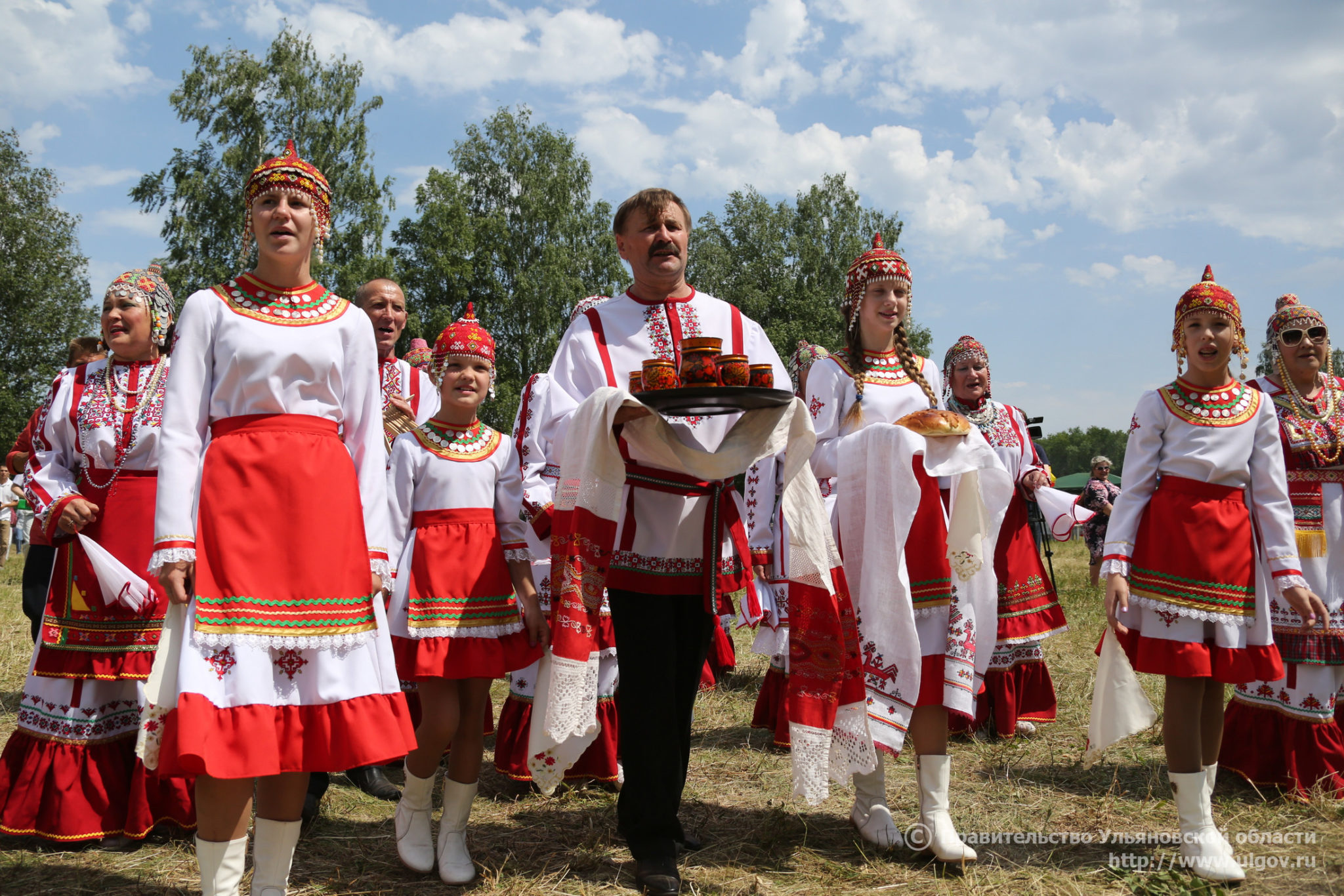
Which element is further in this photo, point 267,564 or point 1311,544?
point 1311,544

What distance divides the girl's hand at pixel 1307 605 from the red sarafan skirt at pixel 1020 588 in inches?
80.1

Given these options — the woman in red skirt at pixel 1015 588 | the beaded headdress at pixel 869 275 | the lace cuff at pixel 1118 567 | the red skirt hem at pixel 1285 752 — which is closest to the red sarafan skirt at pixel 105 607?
the beaded headdress at pixel 869 275

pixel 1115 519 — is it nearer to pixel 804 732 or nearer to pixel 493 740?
pixel 804 732

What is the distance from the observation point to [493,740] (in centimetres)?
560

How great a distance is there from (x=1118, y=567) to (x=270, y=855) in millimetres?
3104

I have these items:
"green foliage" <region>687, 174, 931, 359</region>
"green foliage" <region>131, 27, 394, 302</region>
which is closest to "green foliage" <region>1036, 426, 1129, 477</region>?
"green foliage" <region>687, 174, 931, 359</region>

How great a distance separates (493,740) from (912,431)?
349 cm

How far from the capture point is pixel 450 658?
3451 millimetres

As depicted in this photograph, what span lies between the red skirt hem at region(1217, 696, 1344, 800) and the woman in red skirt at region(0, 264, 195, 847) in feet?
16.0

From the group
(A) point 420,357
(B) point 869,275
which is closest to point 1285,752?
(B) point 869,275

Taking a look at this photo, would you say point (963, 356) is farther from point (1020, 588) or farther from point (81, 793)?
point (81, 793)

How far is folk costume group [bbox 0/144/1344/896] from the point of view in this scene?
2537mm

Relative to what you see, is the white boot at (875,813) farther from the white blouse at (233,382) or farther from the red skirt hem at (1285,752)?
the white blouse at (233,382)

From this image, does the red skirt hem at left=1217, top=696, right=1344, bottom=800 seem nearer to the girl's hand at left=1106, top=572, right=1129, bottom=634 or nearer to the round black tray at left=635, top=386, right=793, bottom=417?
the girl's hand at left=1106, top=572, right=1129, bottom=634
